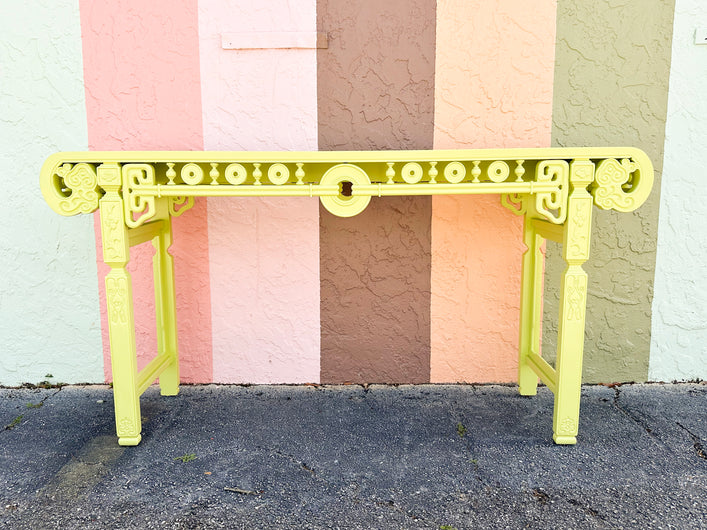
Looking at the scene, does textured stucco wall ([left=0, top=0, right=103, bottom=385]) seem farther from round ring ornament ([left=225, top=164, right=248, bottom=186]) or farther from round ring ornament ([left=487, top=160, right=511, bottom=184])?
round ring ornament ([left=487, top=160, right=511, bottom=184])

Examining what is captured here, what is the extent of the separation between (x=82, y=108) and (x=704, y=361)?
140 inches

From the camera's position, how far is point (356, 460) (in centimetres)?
192

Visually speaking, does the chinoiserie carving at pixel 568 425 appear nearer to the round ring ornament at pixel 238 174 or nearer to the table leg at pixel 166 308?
the round ring ornament at pixel 238 174

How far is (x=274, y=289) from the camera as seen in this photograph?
8.61 feet

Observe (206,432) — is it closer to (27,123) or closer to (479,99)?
(27,123)

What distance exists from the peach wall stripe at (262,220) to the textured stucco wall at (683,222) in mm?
1830

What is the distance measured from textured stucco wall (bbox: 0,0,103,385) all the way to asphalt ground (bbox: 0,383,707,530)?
0.73 feet

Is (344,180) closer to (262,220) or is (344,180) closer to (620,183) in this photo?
(262,220)

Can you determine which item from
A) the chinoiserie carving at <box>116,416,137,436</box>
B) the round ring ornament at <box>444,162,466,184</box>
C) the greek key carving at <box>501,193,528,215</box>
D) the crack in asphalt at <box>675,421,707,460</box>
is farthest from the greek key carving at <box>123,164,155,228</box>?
the crack in asphalt at <box>675,421,707,460</box>

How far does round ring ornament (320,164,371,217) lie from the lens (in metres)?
1.89

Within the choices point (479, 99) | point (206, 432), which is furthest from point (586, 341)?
point (206, 432)

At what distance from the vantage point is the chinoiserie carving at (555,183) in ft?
6.16

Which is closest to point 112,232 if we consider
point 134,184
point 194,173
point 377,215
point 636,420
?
point 134,184

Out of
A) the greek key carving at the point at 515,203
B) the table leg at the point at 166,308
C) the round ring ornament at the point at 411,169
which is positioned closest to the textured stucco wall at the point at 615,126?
the greek key carving at the point at 515,203
